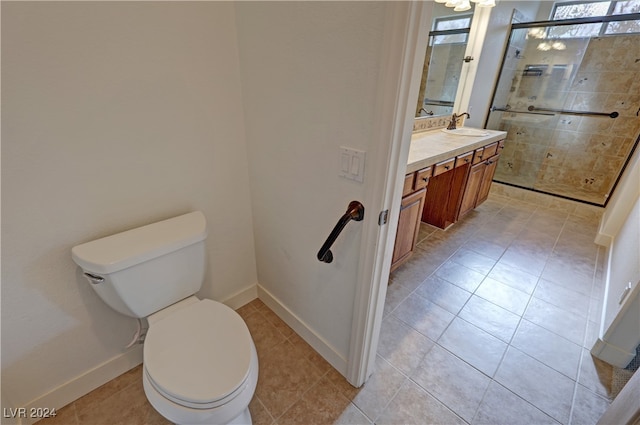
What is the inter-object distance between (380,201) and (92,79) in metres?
1.05

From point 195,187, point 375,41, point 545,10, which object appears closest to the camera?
point 375,41

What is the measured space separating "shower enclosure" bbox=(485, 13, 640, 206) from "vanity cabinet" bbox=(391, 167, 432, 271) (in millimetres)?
2289

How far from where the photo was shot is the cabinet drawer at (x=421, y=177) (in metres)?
1.73

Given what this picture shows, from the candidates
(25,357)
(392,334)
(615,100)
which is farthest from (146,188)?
(615,100)

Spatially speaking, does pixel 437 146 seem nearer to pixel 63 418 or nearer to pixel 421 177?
pixel 421 177

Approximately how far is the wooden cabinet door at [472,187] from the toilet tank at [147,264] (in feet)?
7.58

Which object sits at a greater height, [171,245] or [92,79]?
[92,79]

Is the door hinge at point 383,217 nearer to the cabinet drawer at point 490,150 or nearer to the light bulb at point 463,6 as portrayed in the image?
the cabinet drawer at point 490,150

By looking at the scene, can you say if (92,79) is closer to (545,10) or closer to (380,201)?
(380,201)

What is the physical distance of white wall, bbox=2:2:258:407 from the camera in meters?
0.87

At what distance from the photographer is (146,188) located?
3.88ft

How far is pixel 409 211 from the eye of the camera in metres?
1.78

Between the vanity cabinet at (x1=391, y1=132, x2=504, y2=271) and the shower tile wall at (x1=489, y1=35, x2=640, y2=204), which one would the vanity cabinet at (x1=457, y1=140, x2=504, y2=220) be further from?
the shower tile wall at (x1=489, y1=35, x2=640, y2=204)

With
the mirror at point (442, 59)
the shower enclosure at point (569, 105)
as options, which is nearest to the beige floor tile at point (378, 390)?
the mirror at point (442, 59)
